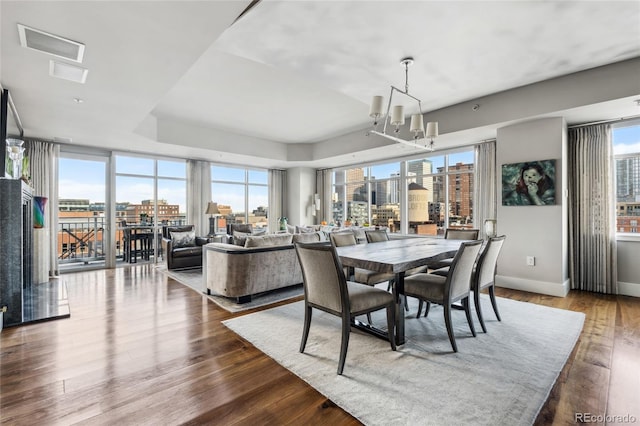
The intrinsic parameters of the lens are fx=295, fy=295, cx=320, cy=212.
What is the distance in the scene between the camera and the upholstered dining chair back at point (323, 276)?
2.10 meters

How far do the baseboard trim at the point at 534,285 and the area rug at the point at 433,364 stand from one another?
0.96m

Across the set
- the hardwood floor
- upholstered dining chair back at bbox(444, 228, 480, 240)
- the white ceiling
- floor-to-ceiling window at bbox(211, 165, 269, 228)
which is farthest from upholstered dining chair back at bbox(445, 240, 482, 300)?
floor-to-ceiling window at bbox(211, 165, 269, 228)

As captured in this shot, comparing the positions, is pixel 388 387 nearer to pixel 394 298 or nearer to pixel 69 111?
pixel 394 298

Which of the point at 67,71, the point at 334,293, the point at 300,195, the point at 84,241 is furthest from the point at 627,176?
the point at 84,241

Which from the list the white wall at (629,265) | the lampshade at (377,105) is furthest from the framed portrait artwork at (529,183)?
the lampshade at (377,105)

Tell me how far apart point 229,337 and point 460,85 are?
4.03 m

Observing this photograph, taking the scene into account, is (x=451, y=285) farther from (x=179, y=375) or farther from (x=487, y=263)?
(x=179, y=375)

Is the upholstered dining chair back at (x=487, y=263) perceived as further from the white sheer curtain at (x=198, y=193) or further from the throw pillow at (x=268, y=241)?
the white sheer curtain at (x=198, y=193)

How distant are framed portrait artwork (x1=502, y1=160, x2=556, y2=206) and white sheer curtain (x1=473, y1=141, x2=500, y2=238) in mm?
702

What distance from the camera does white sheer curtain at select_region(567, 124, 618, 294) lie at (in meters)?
4.16

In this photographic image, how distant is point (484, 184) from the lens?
213 inches

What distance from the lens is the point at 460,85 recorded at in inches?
152

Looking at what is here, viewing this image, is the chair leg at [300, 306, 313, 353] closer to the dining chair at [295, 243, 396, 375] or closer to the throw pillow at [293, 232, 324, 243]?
the dining chair at [295, 243, 396, 375]

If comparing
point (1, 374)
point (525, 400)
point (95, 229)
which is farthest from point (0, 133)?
point (525, 400)
